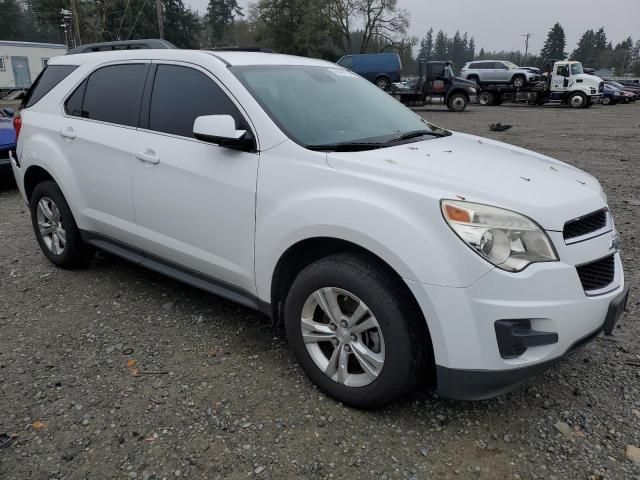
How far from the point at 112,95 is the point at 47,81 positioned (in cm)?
104

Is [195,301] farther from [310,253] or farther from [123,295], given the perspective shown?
[310,253]

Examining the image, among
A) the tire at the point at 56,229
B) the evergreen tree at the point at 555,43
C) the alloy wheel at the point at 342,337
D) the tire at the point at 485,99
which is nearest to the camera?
the alloy wheel at the point at 342,337

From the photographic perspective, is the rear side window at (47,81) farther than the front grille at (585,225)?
Yes

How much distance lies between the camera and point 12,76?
1551 inches

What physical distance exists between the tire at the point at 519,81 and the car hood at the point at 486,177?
96.6ft

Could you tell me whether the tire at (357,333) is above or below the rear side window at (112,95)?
below

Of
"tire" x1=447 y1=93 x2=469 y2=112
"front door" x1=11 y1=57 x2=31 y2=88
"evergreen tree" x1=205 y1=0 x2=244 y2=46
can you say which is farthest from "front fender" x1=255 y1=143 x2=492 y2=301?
"evergreen tree" x1=205 y1=0 x2=244 y2=46

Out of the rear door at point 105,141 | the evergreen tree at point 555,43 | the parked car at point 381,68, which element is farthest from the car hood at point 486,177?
the evergreen tree at point 555,43

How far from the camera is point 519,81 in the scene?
1169 inches

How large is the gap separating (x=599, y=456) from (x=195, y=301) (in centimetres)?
278

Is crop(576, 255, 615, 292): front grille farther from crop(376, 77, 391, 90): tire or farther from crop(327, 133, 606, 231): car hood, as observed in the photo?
crop(376, 77, 391, 90): tire

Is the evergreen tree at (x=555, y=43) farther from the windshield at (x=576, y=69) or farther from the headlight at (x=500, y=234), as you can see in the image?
the headlight at (x=500, y=234)

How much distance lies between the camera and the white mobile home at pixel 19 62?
38625mm

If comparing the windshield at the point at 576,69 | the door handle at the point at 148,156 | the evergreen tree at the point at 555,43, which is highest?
the evergreen tree at the point at 555,43
